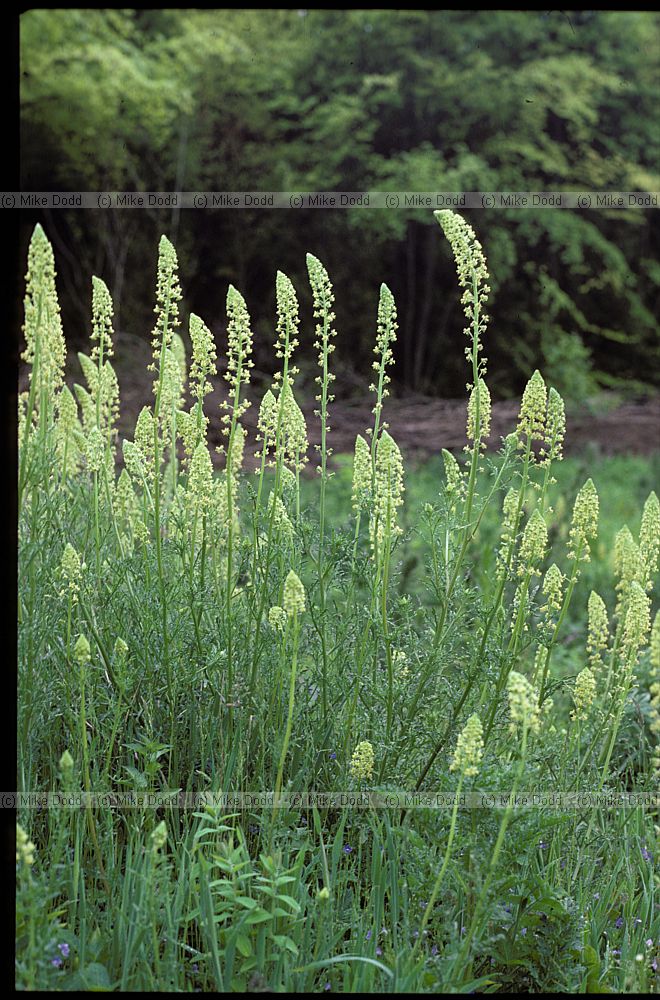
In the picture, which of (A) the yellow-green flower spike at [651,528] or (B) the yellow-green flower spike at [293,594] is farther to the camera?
(A) the yellow-green flower spike at [651,528]

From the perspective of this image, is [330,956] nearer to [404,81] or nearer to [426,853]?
[426,853]

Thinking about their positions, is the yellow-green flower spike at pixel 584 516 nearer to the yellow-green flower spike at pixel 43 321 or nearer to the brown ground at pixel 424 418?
the yellow-green flower spike at pixel 43 321

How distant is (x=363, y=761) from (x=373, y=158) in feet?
30.0

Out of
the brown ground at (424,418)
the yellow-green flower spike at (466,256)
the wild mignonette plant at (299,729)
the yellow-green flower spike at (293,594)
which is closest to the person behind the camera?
the yellow-green flower spike at (293,594)

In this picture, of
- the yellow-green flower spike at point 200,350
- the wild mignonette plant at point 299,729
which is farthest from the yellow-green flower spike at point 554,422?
the yellow-green flower spike at point 200,350

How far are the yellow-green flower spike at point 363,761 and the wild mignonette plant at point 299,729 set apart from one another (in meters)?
0.01

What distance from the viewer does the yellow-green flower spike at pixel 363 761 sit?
2232 millimetres

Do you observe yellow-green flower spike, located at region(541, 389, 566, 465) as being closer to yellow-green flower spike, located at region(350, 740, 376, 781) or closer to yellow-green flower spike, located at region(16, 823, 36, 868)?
yellow-green flower spike, located at region(350, 740, 376, 781)

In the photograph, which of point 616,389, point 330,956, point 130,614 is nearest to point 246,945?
point 330,956

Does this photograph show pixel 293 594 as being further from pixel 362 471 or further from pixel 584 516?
pixel 584 516


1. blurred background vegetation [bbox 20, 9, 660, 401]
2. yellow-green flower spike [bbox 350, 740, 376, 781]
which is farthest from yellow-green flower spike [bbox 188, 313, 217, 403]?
blurred background vegetation [bbox 20, 9, 660, 401]

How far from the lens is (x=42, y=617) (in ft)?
7.55

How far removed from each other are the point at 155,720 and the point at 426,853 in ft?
2.80

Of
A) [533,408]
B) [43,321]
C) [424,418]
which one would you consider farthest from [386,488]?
[424,418]
